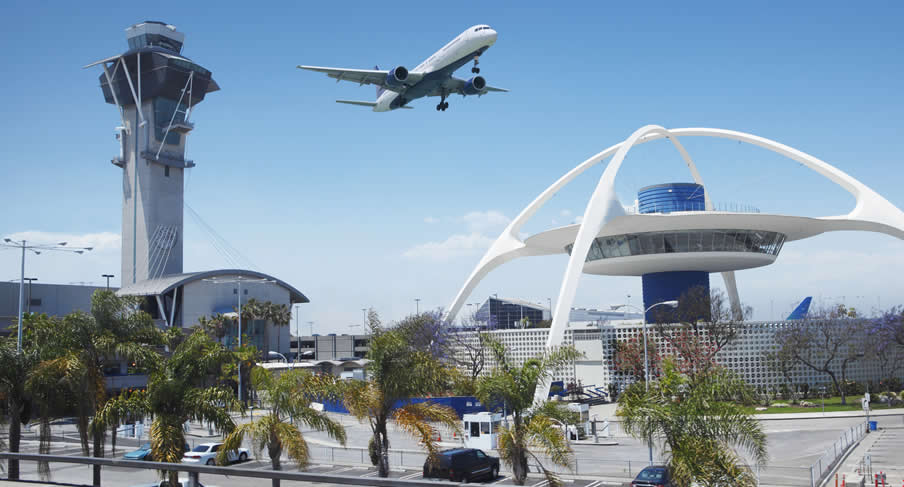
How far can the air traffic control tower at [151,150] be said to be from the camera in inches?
4464

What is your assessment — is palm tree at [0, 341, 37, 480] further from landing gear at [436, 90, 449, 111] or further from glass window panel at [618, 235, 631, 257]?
glass window panel at [618, 235, 631, 257]

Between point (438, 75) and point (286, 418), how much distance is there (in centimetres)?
2450

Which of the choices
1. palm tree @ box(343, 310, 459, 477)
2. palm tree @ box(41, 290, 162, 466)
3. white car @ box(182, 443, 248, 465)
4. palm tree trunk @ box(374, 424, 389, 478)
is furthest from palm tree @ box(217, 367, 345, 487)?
white car @ box(182, 443, 248, 465)

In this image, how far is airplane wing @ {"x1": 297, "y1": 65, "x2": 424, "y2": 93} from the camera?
40.0 meters

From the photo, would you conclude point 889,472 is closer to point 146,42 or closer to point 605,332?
point 605,332

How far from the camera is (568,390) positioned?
6656 centimetres

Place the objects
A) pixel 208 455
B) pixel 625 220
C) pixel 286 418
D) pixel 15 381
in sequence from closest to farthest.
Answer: pixel 286 418
pixel 15 381
pixel 208 455
pixel 625 220

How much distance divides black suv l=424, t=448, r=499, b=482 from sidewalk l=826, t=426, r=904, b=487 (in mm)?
12427

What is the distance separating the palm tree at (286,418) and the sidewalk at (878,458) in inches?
734

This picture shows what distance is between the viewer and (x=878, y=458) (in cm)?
3186

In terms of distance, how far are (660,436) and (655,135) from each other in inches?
2797

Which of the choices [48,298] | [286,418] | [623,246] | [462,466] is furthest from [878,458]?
[48,298]

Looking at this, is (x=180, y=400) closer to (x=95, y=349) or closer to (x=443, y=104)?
(x=95, y=349)

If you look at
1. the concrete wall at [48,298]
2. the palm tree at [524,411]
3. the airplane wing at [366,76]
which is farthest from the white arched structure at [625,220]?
the concrete wall at [48,298]
